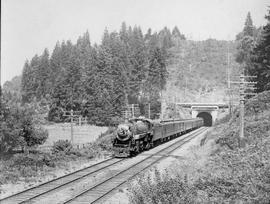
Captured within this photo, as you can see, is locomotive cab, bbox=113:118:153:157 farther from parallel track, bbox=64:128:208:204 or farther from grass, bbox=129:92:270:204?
grass, bbox=129:92:270:204

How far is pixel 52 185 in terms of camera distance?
61.8 feet

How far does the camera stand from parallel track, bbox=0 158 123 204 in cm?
1596

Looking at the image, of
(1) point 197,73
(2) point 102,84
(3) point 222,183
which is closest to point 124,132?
(3) point 222,183

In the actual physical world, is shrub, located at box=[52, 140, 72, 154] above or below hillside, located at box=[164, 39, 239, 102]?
below

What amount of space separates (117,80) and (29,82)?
46099mm

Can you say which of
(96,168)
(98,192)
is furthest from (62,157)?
(98,192)

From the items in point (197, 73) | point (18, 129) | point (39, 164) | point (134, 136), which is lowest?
point (39, 164)

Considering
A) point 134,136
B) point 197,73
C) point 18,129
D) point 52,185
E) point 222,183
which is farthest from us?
point 197,73

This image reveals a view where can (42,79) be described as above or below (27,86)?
above

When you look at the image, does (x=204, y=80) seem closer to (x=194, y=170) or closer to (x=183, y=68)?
(x=183, y=68)

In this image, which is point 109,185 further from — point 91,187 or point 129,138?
point 129,138

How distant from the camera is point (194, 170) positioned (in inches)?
781

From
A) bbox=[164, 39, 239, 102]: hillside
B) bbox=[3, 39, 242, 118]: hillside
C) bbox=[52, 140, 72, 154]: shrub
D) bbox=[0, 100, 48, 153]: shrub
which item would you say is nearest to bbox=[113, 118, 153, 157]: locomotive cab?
bbox=[52, 140, 72, 154]: shrub

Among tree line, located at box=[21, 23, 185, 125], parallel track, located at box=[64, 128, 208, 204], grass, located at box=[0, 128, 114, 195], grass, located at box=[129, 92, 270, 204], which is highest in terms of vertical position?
tree line, located at box=[21, 23, 185, 125]
